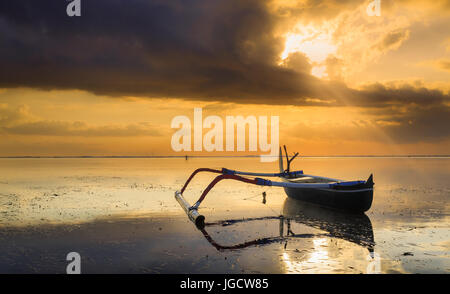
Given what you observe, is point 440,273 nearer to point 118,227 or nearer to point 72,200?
point 118,227

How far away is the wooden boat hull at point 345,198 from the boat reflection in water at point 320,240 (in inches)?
18.4

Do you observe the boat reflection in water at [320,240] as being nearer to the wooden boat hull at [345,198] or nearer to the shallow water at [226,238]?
the shallow water at [226,238]

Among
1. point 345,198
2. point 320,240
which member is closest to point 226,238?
point 320,240

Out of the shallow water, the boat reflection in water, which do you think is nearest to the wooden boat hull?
the boat reflection in water

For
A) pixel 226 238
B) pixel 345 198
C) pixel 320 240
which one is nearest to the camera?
pixel 320 240

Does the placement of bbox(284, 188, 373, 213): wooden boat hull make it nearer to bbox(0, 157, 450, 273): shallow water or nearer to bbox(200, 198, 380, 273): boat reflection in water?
bbox(200, 198, 380, 273): boat reflection in water

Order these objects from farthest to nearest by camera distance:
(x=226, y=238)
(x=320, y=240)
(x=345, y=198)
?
1. (x=345, y=198)
2. (x=226, y=238)
3. (x=320, y=240)

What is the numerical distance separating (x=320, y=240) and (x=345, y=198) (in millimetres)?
7481

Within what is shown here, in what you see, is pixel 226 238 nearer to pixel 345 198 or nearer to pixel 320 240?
pixel 320 240

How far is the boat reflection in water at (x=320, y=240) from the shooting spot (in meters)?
11.2

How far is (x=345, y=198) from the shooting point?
21.1 metres

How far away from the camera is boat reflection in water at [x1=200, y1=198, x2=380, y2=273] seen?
11.2 meters
